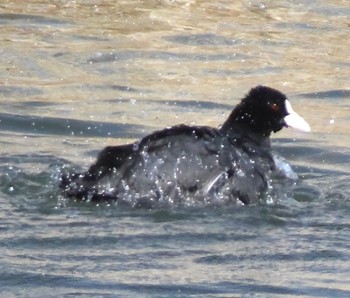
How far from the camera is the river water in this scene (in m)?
6.32

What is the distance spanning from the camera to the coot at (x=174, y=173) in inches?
281

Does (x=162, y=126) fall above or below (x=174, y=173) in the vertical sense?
below

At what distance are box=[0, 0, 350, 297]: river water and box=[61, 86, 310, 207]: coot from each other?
95mm

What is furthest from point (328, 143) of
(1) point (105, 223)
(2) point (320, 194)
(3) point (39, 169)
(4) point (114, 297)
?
(4) point (114, 297)

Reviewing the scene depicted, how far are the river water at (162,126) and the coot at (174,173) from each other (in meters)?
0.10

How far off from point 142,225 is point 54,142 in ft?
7.47

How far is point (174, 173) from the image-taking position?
282 inches

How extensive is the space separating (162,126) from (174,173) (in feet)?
8.56

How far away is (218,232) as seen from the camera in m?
6.96

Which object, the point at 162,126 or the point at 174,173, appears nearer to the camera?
the point at 174,173

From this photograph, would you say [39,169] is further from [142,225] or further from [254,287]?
[254,287]

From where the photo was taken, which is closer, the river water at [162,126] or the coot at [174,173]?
the river water at [162,126]

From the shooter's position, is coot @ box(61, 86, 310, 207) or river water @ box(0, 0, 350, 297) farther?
coot @ box(61, 86, 310, 207)

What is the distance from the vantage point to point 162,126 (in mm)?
9750
